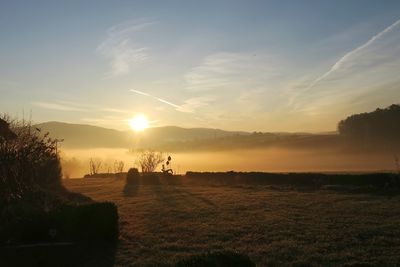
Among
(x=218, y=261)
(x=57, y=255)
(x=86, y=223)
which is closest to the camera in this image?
(x=218, y=261)

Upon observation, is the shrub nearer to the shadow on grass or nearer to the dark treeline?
the shadow on grass

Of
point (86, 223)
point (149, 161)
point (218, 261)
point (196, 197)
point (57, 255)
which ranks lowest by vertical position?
point (57, 255)

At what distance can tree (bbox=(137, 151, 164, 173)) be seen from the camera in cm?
6462

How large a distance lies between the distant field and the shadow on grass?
618mm

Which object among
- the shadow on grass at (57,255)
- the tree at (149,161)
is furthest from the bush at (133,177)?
the shadow on grass at (57,255)

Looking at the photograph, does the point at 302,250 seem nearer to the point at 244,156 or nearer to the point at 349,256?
the point at 349,256

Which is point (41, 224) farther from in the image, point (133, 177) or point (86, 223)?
point (133, 177)

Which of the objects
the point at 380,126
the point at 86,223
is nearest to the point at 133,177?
the point at 86,223

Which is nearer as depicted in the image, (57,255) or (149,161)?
(57,255)

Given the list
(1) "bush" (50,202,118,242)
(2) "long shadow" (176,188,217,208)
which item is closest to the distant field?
(2) "long shadow" (176,188,217,208)

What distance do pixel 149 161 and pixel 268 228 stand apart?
46.6 meters

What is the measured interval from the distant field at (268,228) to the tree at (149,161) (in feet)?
110

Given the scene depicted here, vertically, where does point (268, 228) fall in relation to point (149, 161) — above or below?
below

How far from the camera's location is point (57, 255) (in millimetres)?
16016
